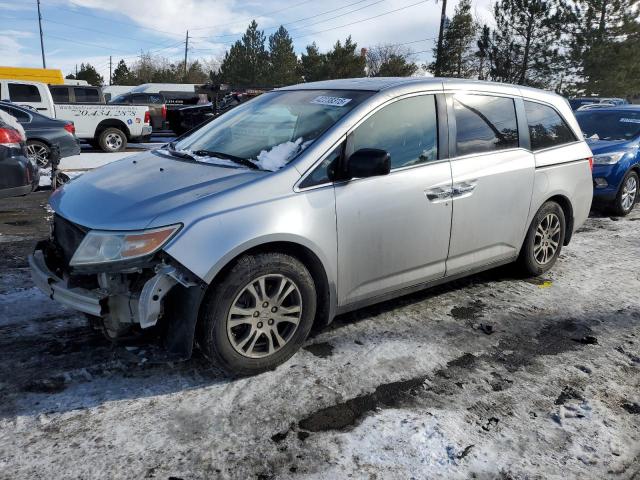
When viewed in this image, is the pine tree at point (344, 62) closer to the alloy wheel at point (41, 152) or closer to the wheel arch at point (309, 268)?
the alloy wheel at point (41, 152)

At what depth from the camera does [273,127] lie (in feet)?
11.9

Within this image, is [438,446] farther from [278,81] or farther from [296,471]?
[278,81]

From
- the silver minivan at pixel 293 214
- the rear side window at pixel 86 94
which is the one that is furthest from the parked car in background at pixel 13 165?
the rear side window at pixel 86 94

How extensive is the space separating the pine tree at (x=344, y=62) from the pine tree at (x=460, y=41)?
382 inches

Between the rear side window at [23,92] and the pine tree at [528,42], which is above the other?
the pine tree at [528,42]

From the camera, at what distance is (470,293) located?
4.49 m

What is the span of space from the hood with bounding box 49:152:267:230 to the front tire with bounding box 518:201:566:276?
2.68 m

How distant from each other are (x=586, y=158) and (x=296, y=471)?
13.7ft

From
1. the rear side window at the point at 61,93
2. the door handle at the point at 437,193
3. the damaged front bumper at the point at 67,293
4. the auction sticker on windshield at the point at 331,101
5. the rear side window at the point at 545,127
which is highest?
the rear side window at the point at 61,93

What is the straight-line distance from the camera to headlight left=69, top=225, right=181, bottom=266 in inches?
105

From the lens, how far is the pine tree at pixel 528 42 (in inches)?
1287

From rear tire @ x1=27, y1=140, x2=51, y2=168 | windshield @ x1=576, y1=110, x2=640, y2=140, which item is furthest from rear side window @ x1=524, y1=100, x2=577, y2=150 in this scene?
rear tire @ x1=27, y1=140, x2=51, y2=168

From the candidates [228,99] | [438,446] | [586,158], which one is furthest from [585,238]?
[228,99]

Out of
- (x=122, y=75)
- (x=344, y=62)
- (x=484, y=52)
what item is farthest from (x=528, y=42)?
(x=122, y=75)
